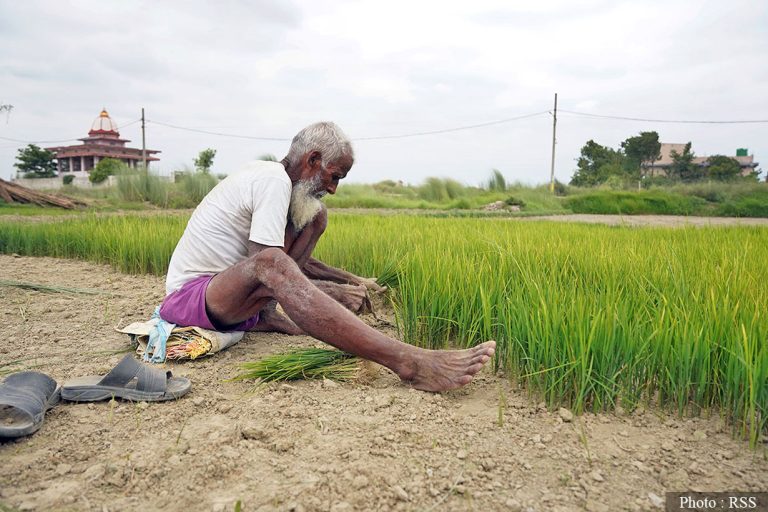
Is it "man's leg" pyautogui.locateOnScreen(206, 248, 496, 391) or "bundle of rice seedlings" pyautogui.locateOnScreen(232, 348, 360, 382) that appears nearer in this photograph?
"man's leg" pyautogui.locateOnScreen(206, 248, 496, 391)

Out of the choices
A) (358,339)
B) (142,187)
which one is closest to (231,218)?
(358,339)

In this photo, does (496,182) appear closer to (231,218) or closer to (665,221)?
(665,221)

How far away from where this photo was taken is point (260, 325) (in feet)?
9.38

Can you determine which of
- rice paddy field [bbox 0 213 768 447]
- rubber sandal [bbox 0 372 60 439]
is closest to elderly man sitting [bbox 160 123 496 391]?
rice paddy field [bbox 0 213 768 447]

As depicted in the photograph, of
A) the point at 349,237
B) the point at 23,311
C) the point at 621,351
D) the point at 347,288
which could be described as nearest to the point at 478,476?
the point at 621,351

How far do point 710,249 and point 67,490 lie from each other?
3.79 m

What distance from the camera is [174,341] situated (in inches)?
96.7

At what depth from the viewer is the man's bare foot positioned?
6.33 feet

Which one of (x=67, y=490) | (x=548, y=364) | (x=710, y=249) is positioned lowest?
(x=67, y=490)

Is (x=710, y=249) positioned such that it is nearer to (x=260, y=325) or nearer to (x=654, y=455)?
(x=654, y=455)

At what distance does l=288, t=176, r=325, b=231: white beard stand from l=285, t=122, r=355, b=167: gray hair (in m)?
0.11

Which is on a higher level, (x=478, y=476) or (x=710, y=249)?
(x=710, y=249)

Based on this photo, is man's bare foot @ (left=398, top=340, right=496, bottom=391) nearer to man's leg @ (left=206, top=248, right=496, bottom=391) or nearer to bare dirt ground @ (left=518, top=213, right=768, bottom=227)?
man's leg @ (left=206, top=248, right=496, bottom=391)

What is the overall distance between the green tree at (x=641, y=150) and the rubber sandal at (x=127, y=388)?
33.2m
